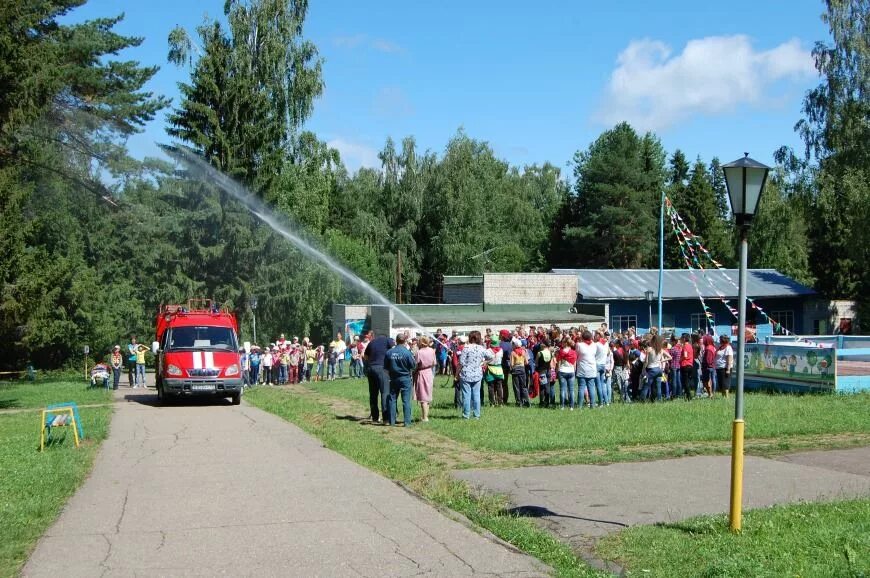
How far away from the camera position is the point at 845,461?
1195 cm

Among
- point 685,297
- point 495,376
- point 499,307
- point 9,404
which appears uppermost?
point 685,297

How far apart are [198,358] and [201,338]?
98cm

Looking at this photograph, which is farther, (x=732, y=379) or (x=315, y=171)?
(x=315, y=171)

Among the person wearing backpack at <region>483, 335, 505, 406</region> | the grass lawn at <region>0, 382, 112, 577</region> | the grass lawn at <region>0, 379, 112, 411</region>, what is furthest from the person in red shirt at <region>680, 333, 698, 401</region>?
the grass lawn at <region>0, 379, 112, 411</region>

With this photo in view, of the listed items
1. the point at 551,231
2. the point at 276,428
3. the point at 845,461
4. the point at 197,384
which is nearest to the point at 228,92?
the point at 197,384

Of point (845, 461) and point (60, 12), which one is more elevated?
point (60, 12)

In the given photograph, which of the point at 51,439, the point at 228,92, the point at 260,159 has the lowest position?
the point at 51,439

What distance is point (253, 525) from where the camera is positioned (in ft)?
27.8

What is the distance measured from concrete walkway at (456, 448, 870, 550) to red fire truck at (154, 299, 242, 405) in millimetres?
12708

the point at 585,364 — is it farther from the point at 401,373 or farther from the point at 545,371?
the point at 401,373

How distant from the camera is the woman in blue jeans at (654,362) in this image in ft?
67.1

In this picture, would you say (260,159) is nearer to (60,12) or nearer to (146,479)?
(60,12)

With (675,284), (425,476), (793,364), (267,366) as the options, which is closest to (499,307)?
(675,284)

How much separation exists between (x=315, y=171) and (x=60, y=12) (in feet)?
54.3
